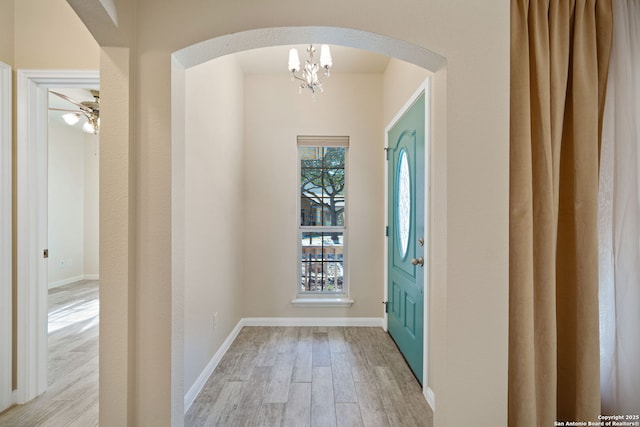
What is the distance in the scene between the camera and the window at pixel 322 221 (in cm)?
381

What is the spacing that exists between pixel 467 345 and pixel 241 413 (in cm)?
145

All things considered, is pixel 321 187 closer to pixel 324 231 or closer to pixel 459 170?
pixel 324 231

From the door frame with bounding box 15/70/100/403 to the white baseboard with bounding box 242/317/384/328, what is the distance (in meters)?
1.87

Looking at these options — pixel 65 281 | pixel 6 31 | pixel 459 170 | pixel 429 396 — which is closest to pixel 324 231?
pixel 429 396

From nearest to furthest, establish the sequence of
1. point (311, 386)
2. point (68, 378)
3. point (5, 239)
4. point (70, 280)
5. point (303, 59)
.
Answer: point (5, 239) < point (311, 386) < point (68, 378) < point (303, 59) < point (70, 280)

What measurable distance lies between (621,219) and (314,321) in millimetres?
2854

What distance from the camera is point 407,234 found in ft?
9.18

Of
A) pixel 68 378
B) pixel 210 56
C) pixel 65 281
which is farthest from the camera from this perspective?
pixel 65 281

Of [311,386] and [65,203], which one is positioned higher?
[65,203]

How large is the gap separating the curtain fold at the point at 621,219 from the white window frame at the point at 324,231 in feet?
7.79

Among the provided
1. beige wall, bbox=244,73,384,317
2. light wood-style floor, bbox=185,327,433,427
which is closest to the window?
beige wall, bbox=244,73,384,317

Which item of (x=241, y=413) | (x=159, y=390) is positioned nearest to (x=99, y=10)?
(x=159, y=390)

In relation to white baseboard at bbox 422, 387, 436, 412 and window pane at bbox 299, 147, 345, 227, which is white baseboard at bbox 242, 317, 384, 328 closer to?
window pane at bbox 299, 147, 345, 227

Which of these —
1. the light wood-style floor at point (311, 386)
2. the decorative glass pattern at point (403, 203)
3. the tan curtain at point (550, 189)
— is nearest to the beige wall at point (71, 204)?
the light wood-style floor at point (311, 386)
